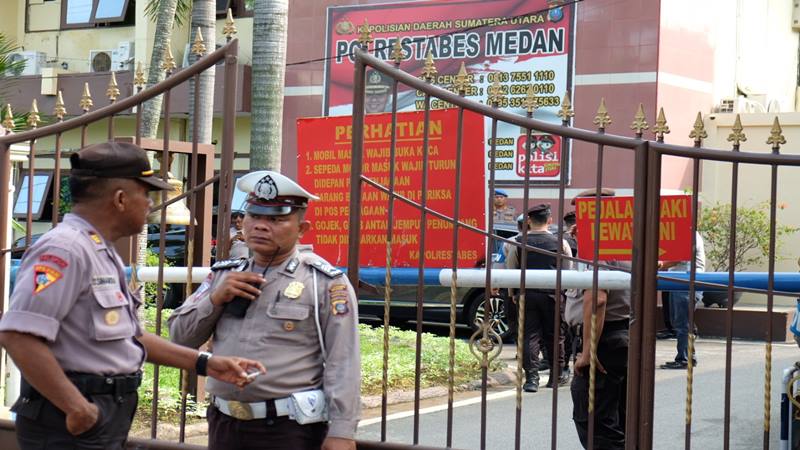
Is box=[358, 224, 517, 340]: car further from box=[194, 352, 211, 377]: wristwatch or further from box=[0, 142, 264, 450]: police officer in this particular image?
box=[0, 142, 264, 450]: police officer

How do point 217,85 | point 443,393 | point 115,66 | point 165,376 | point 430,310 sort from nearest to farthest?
point 165,376 < point 443,393 < point 430,310 < point 217,85 < point 115,66

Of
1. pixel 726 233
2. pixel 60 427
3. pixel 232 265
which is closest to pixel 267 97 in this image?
pixel 232 265

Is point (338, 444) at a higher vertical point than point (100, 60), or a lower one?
lower

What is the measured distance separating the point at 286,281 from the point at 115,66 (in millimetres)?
22893

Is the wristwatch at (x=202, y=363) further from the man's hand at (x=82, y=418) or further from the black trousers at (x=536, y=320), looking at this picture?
the black trousers at (x=536, y=320)

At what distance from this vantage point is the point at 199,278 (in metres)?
5.75

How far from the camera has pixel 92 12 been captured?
26.8 metres

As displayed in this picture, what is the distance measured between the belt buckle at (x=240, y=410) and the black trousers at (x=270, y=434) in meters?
0.02

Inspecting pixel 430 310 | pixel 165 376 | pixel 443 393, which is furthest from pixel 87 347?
pixel 430 310

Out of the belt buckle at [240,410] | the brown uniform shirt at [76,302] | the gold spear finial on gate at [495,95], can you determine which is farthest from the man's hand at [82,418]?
the gold spear finial on gate at [495,95]

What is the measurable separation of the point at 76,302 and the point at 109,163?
48cm

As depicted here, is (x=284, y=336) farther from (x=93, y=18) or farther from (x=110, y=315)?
(x=93, y=18)

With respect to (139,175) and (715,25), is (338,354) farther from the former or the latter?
(715,25)

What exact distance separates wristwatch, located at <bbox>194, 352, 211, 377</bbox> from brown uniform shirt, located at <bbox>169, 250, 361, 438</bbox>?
0.69 ft
